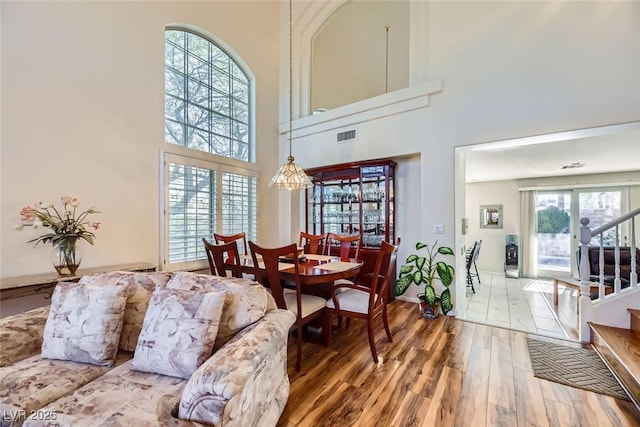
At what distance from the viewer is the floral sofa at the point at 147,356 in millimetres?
1148

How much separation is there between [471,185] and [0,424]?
8258mm

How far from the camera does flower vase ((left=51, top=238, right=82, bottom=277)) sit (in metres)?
2.35

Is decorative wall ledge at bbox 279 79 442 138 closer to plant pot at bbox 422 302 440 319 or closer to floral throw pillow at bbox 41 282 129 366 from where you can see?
plant pot at bbox 422 302 440 319

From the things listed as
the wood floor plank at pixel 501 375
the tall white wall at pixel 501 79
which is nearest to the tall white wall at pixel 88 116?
the tall white wall at pixel 501 79

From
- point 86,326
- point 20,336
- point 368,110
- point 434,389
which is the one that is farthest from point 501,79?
point 20,336

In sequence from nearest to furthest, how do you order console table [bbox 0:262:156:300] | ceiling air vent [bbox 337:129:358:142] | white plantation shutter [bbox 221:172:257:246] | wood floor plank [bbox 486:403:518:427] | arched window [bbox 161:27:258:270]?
1. wood floor plank [bbox 486:403:518:427]
2. console table [bbox 0:262:156:300]
3. arched window [bbox 161:27:258:270]
4. white plantation shutter [bbox 221:172:257:246]
5. ceiling air vent [bbox 337:129:358:142]

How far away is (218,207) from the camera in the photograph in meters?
3.94

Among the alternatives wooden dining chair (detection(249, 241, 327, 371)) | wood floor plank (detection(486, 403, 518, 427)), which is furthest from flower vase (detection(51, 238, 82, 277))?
wood floor plank (detection(486, 403, 518, 427))

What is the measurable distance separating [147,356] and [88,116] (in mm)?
2605

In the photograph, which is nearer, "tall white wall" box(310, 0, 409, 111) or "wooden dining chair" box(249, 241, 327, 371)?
"wooden dining chair" box(249, 241, 327, 371)

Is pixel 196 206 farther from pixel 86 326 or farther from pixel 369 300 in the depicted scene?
pixel 369 300

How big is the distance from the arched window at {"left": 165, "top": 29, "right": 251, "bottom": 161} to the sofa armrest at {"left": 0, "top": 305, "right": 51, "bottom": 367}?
7.79ft

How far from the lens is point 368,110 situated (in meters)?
4.13

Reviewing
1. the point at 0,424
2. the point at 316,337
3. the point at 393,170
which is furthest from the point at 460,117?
the point at 0,424
